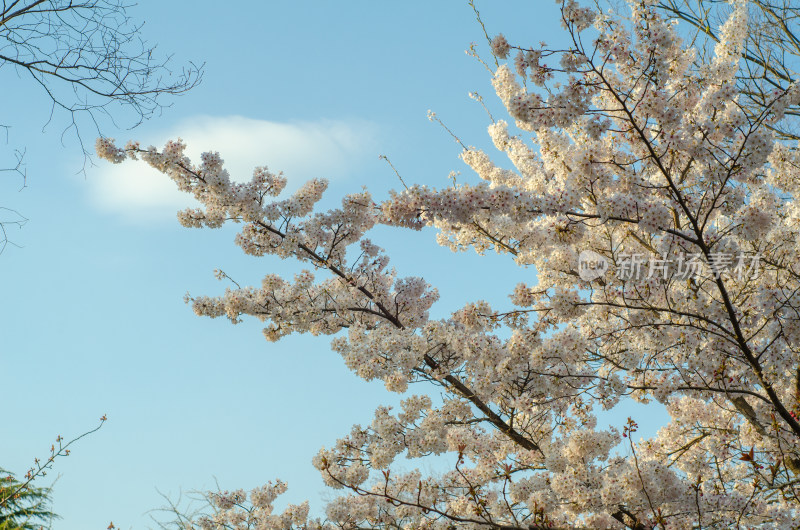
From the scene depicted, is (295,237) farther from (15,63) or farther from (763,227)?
(763,227)

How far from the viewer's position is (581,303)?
5.72 meters

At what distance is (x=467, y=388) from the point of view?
674 cm

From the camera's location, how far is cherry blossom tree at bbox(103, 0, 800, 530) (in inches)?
209

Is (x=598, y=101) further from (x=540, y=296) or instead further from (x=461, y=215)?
(x=461, y=215)

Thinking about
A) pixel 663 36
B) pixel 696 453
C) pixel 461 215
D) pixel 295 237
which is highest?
pixel 663 36

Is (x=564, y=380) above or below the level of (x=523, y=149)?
below

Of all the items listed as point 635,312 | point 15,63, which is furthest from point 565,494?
point 15,63

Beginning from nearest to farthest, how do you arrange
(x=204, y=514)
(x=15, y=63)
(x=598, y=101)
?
(x=15, y=63) < (x=598, y=101) < (x=204, y=514)

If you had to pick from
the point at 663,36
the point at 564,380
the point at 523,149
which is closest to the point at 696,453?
the point at 564,380

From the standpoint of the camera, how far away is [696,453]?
25.6 ft

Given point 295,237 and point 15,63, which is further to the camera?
point 295,237

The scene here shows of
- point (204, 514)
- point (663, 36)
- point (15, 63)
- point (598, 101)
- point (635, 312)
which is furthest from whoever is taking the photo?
point (204, 514)

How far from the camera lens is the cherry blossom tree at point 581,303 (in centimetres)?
531

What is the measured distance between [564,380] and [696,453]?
2766 millimetres
